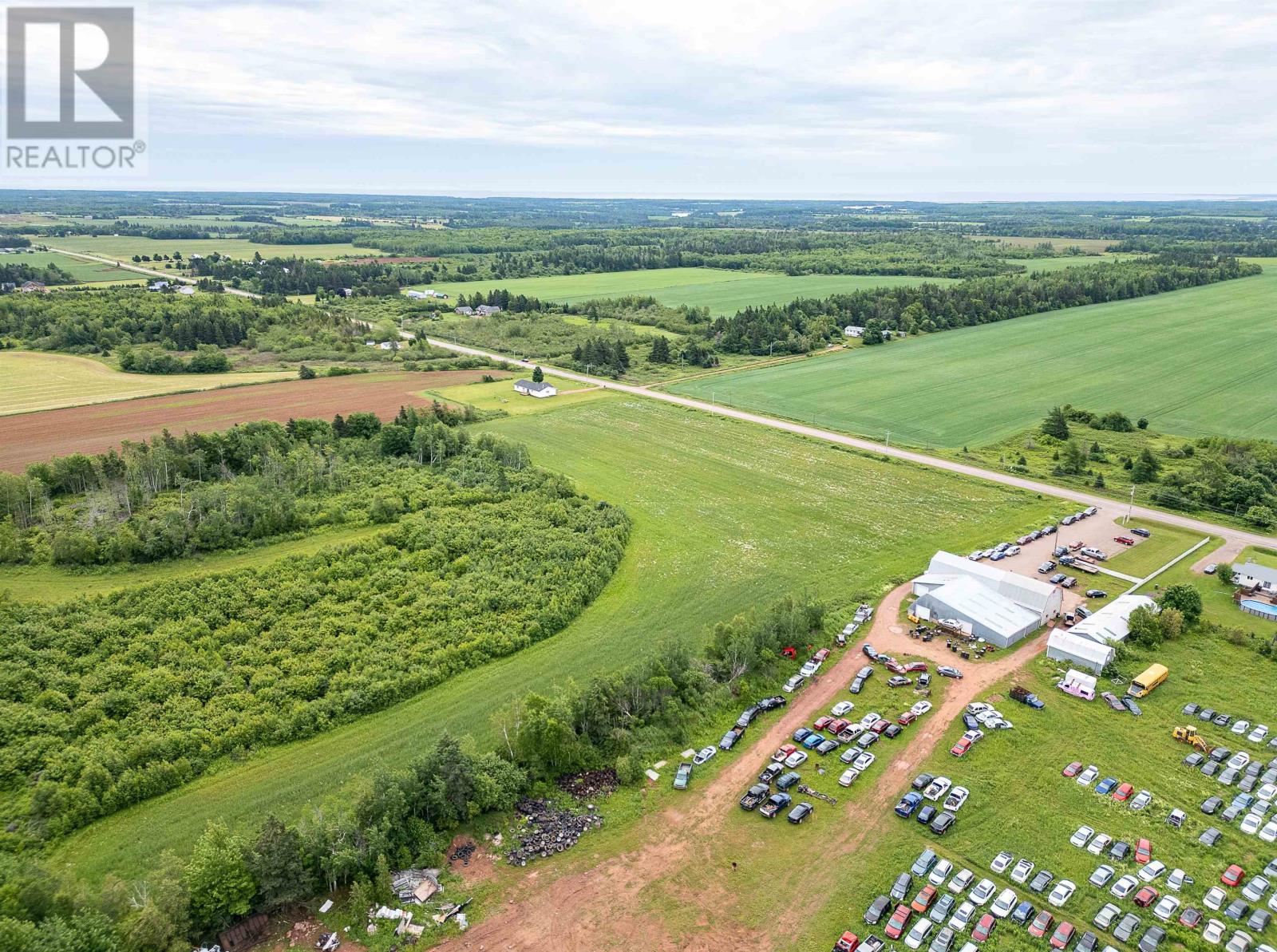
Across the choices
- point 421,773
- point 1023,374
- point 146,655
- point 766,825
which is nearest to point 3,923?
point 421,773

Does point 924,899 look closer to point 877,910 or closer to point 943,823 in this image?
point 877,910

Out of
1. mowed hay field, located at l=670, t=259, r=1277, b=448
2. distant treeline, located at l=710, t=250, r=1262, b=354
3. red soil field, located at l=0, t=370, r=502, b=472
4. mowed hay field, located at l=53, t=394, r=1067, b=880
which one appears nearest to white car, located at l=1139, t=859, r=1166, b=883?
mowed hay field, located at l=53, t=394, r=1067, b=880

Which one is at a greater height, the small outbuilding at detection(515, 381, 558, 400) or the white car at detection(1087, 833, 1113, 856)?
the small outbuilding at detection(515, 381, 558, 400)

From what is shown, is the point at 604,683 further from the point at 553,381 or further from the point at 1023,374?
the point at 1023,374

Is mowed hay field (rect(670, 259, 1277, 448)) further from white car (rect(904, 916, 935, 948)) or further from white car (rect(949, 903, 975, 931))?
white car (rect(904, 916, 935, 948))

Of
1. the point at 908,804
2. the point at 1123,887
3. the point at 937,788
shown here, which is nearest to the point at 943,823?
the point at 908,804
